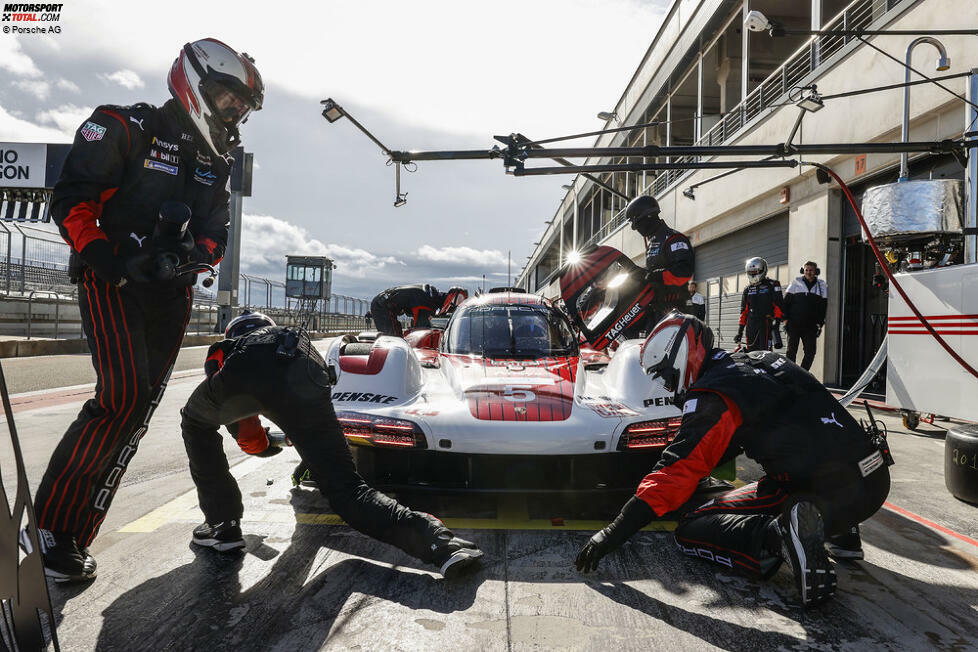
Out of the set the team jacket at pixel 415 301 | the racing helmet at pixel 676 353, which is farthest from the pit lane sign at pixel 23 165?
the racing helmet at pixel 676 353

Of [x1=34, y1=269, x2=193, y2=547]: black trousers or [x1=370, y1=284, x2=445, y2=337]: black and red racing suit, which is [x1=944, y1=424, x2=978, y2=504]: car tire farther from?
[x1=370, y1=284, x2=445, y2=337]: black and red racing suit

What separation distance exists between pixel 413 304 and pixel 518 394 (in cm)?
486

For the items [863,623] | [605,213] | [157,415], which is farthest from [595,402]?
[605,213]

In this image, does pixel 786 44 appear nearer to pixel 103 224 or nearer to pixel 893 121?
pixel 893 121

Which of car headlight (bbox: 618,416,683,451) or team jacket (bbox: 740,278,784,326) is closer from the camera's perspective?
car headlight (bbox: 618,416,683,451)

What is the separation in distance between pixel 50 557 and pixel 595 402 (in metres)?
2.26

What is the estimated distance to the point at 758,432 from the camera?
7.41 ft

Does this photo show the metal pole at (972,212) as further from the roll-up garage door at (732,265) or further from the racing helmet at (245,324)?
the roll-up garage door at (732,265)

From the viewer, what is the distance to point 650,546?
8.63 ft

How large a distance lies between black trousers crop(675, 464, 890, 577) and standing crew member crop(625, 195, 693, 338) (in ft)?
9.40

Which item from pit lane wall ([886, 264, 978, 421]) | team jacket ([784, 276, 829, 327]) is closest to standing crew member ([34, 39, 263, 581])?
pit lane wall ([886, 264, 978, 421])

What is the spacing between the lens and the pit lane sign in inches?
660

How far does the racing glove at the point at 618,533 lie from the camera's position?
218 centimetres

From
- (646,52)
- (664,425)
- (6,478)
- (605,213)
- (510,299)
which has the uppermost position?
(646,52)
